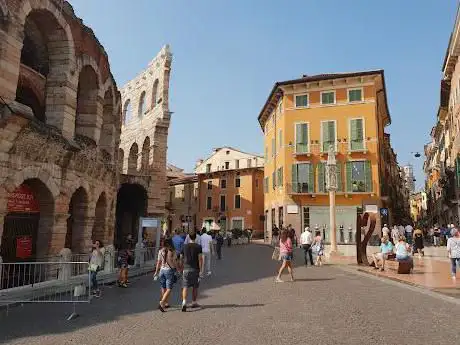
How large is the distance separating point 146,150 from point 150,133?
173cm

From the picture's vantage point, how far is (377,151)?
105ft

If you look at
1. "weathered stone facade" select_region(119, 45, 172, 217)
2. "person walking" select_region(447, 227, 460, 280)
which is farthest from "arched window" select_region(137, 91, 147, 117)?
"person walking" select_region(447, 227, 460, 280)

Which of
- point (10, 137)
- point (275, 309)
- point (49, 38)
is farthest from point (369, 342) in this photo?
point (49, 38)

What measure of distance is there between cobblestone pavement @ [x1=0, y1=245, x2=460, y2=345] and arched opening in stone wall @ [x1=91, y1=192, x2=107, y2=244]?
273 inches

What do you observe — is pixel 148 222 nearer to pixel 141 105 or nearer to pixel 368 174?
pixel 141 105

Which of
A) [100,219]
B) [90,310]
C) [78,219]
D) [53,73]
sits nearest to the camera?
[90,310]

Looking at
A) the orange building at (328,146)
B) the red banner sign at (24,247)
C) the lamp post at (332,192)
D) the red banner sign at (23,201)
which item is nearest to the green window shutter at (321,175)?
the orange building at (328,146)

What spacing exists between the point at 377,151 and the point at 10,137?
27793 millimetres

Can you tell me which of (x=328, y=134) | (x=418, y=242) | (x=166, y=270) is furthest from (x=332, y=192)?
(x=166, y=270)

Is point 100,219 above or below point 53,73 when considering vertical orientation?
below

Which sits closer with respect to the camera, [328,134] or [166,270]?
[166,270]

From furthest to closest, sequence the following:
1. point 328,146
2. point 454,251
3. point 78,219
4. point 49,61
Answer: point 328,146 → point 78,219 → point 49,61 → point 454,251

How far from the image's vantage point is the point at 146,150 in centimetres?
3031

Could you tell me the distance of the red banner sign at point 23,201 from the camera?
12.1 meters
